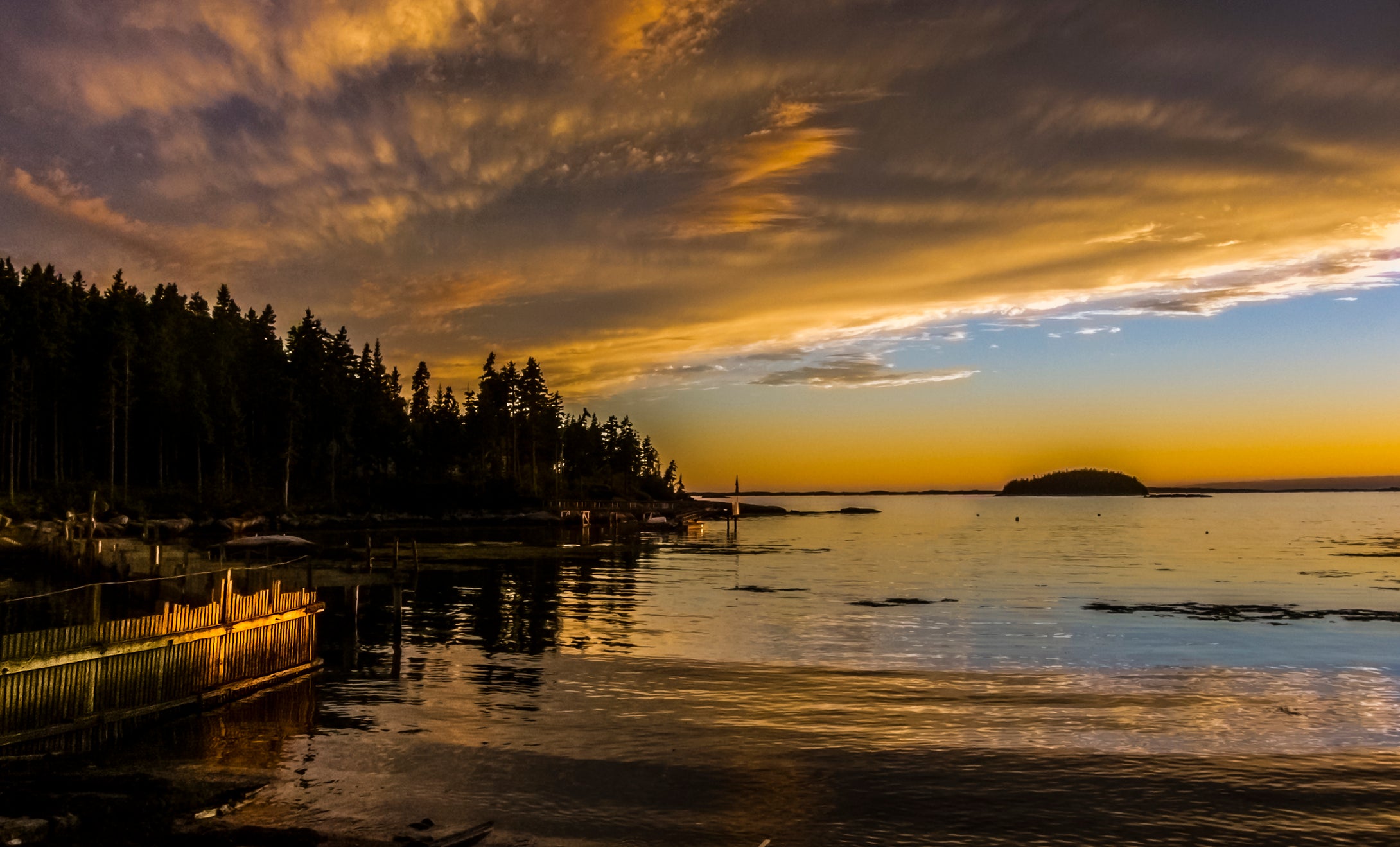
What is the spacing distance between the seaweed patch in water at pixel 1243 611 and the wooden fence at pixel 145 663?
38.8 meters

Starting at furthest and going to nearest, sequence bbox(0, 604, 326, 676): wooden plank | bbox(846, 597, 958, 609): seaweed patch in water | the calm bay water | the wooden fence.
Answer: bbox(846, 597, 958, 609): seaweed patch in water < the wooden fence < bbox(0, 604, 326, 676): wooden plank < the calm bay water

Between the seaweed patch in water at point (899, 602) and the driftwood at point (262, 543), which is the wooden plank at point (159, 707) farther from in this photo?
the driftwood at point (262, 543)

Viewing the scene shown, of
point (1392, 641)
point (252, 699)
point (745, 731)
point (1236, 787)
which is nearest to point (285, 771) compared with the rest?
point (252, 699)

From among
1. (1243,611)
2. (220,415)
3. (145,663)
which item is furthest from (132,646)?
(220,415)

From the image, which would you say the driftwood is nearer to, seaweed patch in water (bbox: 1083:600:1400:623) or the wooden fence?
the wooden fence

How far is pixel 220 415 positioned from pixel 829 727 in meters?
106

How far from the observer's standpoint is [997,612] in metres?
45.5

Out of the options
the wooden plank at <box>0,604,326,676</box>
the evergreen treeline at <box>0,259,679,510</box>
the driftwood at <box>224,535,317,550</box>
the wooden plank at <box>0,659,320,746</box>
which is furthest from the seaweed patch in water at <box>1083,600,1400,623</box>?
the evergreen treeline at <box>0,259,679,510</box>

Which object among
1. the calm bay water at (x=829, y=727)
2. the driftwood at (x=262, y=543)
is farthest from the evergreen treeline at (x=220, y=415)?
the calm bay water at (x=829, y=727)

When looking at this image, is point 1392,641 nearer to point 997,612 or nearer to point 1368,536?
point 997,612

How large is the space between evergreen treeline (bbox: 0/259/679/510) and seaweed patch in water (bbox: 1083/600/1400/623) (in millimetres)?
88282

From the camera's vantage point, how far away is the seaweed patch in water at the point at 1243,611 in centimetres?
4369

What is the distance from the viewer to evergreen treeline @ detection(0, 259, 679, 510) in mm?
92438

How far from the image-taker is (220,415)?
108438 mm
